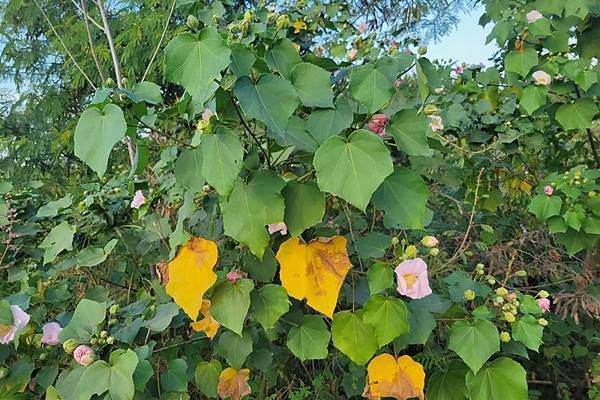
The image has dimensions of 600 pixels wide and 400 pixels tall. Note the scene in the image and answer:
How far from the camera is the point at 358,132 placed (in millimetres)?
773

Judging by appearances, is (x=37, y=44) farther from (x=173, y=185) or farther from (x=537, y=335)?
(x=537, y=335)

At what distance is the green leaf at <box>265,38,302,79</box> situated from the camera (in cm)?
85

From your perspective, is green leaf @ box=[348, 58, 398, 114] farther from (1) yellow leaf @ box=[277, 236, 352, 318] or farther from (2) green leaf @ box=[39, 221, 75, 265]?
(2) green leaf @ box=[39, 221, 75, 265]

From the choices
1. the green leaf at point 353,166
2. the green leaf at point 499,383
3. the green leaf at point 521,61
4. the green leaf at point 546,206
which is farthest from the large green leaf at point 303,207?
the green leaf at point 521,61

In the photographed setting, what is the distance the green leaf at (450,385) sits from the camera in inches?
41.7

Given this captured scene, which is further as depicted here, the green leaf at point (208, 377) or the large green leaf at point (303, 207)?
the green leaf at point (208, 377)

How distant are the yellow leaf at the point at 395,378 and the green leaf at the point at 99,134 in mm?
652

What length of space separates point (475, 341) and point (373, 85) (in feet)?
1.72

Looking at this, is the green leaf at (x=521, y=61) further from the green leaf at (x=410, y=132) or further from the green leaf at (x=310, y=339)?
the green leaf at (x=310, y=339)

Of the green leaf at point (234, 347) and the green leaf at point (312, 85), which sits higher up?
the green leaf at point (312, 85)

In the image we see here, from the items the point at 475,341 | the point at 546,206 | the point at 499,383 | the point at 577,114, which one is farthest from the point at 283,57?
the point at 577,114

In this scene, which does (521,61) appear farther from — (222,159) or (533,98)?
(222,159)

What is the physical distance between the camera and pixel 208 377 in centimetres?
114

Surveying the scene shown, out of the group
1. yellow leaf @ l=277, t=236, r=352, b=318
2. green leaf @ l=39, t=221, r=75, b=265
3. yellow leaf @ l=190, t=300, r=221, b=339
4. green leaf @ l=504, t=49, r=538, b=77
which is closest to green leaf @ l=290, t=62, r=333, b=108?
yellow leaf @ l=277, t=236, r=352, b=318
